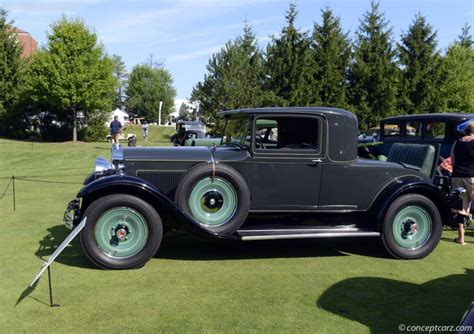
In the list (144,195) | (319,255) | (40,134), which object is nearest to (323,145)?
(319,255)

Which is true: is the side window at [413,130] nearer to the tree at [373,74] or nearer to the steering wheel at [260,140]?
the steering wheel at [260,140]

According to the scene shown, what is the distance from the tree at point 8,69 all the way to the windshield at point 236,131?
29625 mm

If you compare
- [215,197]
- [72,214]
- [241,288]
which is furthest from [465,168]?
[72,214]

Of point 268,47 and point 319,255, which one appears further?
point 268,47

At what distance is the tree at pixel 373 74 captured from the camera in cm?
2966

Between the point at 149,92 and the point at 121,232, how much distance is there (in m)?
65.0

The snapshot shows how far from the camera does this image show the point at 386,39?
30500 mm

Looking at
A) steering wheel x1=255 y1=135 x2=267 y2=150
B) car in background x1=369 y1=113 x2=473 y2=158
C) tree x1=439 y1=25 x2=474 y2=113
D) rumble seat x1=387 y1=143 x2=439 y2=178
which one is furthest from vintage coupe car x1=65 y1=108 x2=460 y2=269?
tree x1=439 y1=25 x2=474 y2=113

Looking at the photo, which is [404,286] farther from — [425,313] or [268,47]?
[268,47]

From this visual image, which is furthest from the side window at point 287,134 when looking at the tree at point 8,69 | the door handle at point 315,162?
the tree at point 8,69

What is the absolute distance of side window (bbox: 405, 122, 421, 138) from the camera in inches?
383

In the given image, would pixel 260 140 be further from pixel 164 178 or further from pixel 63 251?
pixel 63 251

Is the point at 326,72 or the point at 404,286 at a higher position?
the point at 326,72

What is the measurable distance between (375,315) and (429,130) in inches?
254
